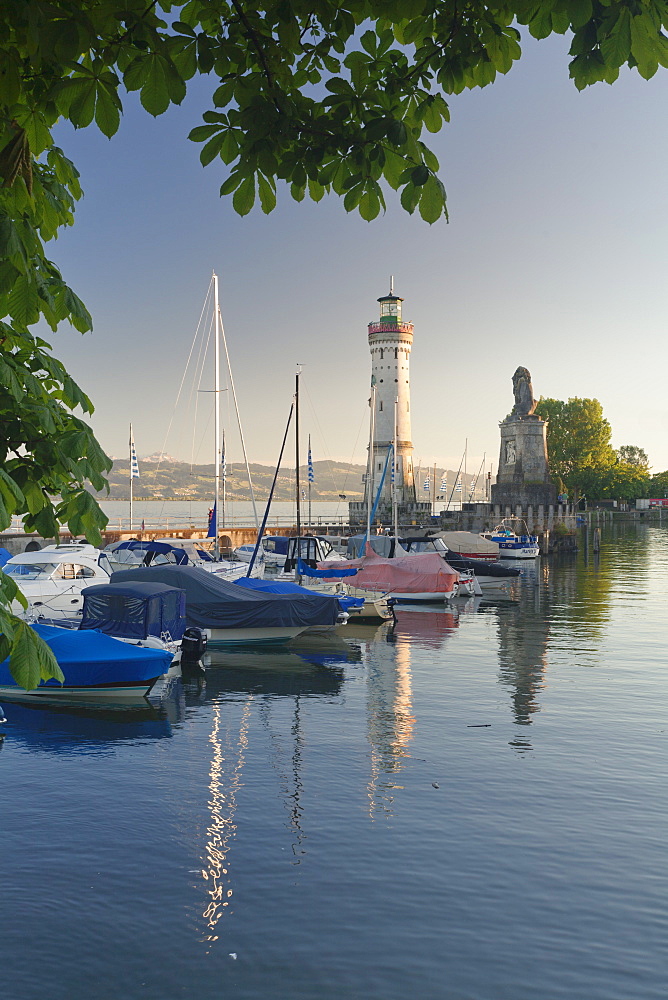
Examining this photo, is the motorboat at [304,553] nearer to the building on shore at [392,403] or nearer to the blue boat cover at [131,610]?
the blue boat cover at [131,610]

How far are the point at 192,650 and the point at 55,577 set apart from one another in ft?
27.5

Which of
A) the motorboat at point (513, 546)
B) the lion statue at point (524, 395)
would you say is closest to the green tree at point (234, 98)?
the motorboat at point (513, 546)

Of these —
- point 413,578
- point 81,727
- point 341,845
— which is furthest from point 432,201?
point 413,578

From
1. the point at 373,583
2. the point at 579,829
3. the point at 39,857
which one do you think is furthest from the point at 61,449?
the point at 373,583

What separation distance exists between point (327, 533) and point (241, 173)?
259 feet

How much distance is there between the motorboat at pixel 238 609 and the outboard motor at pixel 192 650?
4.86ft

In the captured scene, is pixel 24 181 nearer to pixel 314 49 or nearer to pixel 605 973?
pixel 314 49

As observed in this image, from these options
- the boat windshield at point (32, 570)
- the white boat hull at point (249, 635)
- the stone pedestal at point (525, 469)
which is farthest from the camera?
the stone pedestal at point (525, 469)

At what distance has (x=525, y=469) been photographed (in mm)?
93250

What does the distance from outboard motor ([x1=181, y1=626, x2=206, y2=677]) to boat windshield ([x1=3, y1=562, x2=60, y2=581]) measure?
8131mm

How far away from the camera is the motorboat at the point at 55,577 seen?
95.2ft

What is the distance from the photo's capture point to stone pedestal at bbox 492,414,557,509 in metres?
91.9

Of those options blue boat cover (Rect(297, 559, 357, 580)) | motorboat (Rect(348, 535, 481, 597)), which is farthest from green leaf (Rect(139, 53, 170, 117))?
motorboat (Rect(348, 535, 481, 597))

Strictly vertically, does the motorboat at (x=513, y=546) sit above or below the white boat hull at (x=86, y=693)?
above
